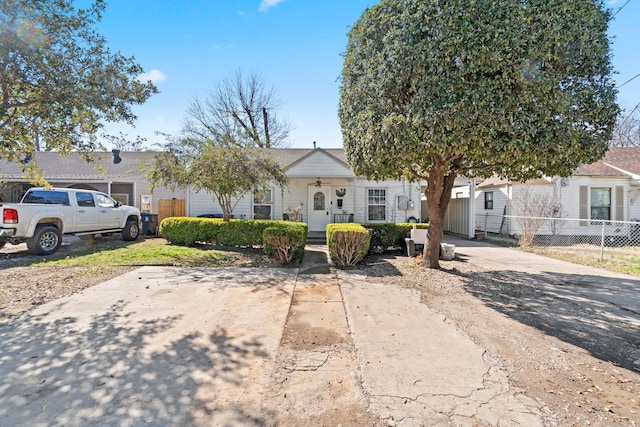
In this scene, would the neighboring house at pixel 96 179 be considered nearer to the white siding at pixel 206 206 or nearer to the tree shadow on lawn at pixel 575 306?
the white siding at pixel 206 206

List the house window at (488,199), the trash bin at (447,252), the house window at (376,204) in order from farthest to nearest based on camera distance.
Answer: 1. the house window at (488,199)
2. the house window at (376,204)
3. the trash bin at (447,252)

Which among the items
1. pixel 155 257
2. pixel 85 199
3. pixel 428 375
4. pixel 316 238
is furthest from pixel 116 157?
pixel 428 375

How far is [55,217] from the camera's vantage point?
352 inches

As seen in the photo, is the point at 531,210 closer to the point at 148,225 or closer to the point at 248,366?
the point at 248,366

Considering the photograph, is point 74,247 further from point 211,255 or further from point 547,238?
point 547,238

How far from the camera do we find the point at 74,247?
996 centimetres

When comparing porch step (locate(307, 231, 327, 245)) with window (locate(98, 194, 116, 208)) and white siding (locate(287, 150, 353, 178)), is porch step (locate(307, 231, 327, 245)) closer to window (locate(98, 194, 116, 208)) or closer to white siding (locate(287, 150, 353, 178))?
white siding (locate(287, 150, 353, 178))

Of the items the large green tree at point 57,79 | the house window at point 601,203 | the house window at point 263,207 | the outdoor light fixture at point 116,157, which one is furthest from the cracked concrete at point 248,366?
the outdoor light fixture at point 116,157

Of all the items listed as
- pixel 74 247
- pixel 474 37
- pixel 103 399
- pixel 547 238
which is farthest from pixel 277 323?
pixel 547 238

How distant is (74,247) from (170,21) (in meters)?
7.73

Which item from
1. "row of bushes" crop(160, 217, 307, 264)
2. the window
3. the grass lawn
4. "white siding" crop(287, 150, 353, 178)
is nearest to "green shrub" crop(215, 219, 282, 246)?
"row of bushes" crop(160, 217, 307, 264)

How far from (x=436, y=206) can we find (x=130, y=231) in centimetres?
1100

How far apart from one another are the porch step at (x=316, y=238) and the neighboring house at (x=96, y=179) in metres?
7.82

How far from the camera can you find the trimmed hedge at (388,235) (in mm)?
9359
